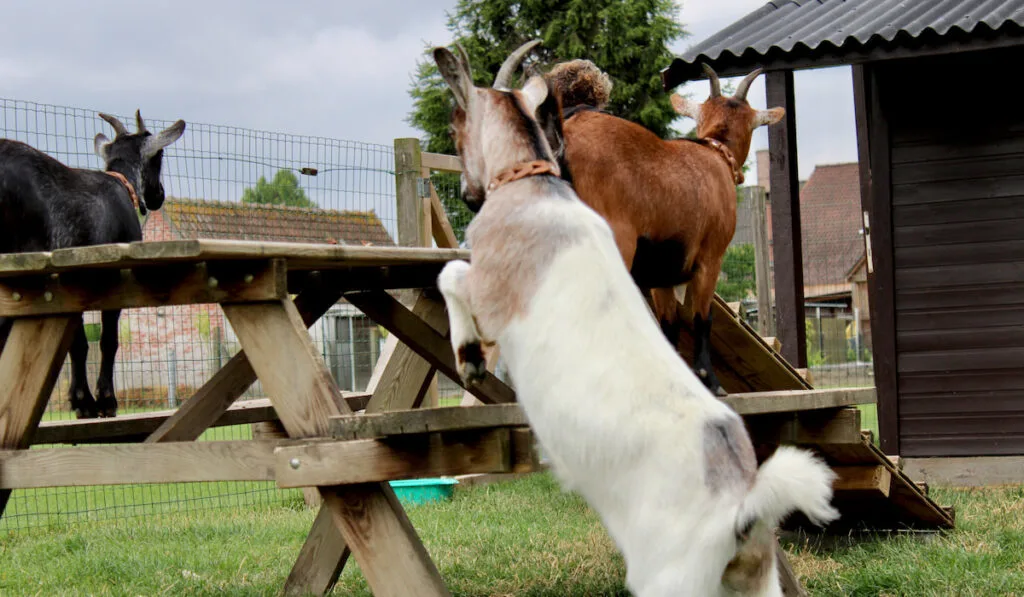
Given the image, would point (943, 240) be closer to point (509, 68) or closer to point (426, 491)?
point (426, 491)

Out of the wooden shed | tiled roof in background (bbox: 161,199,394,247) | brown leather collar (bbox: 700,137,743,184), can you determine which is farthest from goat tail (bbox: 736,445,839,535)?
tiled roof in background (bbox: 161,199,394,247)

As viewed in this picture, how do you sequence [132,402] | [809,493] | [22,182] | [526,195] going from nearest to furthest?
[809,493] → [526,195] → [22,182] → [132,402]

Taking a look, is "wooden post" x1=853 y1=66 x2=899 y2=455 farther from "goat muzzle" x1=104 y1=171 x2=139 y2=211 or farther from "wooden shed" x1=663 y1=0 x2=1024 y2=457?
"goat muzzle" x1=104 y1=171 x2=139 y2=211

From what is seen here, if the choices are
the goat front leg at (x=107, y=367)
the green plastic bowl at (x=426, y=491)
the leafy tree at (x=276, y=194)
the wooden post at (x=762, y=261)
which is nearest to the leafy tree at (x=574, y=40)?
the wooden post at (x=762, y=261)

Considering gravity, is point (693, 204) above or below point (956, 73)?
below

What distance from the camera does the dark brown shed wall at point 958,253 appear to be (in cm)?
748

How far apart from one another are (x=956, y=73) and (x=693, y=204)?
467 cm

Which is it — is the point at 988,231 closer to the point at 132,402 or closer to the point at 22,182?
the point at 22,182

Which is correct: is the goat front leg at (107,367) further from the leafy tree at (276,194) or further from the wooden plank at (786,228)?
the wooden plank at (786,228)

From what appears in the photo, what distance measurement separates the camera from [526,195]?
296cm

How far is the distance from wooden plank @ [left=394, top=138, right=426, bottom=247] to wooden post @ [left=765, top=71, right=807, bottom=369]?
239cm

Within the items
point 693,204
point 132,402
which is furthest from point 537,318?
point 132,402

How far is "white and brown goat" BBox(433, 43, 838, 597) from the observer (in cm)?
239

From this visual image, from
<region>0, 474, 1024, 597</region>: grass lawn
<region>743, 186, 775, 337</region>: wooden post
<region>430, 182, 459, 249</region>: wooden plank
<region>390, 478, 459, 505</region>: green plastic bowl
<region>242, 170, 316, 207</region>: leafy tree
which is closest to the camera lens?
<region>0, 474, 1024, 597</region>: grass lawn
